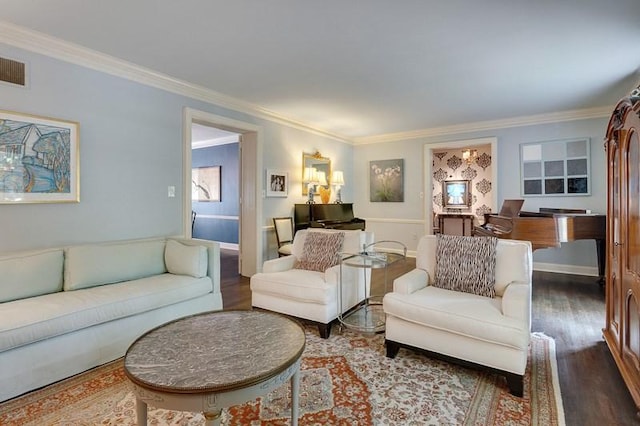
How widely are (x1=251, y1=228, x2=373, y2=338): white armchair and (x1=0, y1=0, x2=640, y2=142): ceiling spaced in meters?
1.74

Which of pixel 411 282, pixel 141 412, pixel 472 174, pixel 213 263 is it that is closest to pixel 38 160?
pixel 213 263

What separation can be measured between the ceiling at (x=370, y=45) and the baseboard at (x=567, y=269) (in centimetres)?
244

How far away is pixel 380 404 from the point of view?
184cm

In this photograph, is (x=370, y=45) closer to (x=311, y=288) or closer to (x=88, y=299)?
(x=311, y=288)

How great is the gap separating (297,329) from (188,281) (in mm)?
1516

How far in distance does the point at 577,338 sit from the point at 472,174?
6137 mm

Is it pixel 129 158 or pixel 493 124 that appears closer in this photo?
pixel 129 158

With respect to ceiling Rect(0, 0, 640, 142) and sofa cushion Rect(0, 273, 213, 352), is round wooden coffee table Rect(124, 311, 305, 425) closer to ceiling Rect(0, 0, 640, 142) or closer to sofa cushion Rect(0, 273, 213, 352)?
sofa cushion Rect(0, 273, 213, 352)

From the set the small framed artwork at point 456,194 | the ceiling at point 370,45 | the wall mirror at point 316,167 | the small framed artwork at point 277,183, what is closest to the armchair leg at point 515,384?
the ceiling at point 370,45

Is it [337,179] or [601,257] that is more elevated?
[337,179]

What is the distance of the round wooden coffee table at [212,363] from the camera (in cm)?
121

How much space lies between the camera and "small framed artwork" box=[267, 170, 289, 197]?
496 centimetres

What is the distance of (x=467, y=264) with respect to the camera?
2.50 m

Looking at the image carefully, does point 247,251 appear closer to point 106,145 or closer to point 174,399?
point 106,145
